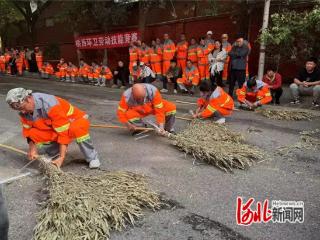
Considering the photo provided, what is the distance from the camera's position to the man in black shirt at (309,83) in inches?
330

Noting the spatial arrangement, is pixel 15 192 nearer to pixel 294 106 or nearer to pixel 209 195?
pixel 209 195

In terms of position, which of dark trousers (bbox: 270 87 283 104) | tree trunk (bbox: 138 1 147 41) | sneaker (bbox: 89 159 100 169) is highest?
tree trunk (bbox: 138 1 147 41)

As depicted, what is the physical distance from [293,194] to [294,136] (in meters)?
2.37

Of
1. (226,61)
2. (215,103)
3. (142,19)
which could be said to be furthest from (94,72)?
(215,103)

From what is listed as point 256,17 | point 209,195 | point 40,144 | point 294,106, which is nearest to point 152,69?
point 256,17

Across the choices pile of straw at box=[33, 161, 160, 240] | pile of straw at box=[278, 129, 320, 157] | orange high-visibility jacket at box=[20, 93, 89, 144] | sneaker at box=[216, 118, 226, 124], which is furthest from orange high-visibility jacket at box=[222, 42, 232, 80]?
pile of straw at box=[33, 161, 160, 240]

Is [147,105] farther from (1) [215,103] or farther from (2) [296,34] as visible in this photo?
(2) [296,34]

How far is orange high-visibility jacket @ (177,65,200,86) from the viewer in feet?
36.9

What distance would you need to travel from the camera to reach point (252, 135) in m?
6.18

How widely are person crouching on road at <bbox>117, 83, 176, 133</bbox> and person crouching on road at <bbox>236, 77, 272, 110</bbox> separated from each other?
2724 millimetres

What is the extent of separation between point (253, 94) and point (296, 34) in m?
2.35

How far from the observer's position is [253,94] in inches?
320

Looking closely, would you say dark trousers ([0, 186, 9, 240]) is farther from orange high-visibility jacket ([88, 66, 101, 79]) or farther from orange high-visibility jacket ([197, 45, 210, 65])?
orange high-visibility jacket ([88, 66, 101, 79])

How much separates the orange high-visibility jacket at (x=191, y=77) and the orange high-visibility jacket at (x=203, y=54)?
50 centimetres
